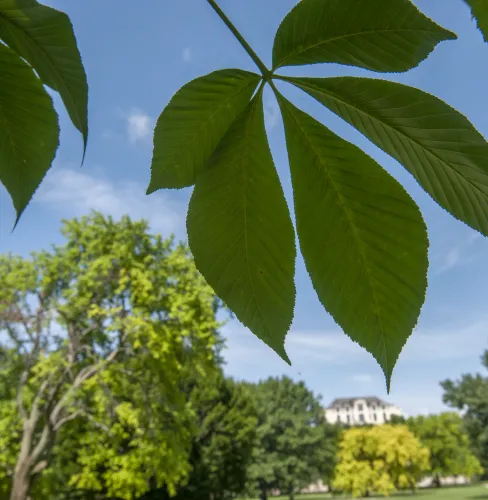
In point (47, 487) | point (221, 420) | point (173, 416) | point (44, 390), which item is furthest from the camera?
point (221, 420)

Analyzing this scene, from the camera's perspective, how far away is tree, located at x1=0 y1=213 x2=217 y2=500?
994 cm

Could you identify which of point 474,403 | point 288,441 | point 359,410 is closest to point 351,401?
point 359,410

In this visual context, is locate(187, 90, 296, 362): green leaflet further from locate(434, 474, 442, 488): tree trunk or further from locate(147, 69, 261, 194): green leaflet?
locate(434, 474, 442, 488): tree trunk

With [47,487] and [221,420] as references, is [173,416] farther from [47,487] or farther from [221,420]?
[221,420]

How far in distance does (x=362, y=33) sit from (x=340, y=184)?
85 millimetres

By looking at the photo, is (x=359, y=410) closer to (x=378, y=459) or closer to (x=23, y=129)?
(x=378, y=459)

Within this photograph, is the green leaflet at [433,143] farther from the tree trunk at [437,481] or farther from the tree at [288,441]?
the tree trunk at [437,481]

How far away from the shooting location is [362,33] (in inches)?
10.6

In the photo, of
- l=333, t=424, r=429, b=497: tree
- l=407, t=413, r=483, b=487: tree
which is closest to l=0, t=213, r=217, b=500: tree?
l=333, t=424, r=429, b=497: tree

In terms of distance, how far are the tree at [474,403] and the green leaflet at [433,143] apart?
30.4m

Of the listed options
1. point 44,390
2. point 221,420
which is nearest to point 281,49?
point 44,390

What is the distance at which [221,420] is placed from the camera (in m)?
22.9

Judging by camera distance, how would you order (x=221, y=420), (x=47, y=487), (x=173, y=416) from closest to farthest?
(x=173, y=416) → (x=47, y=487) → (x=221, y=420)

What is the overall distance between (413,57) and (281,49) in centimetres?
8
